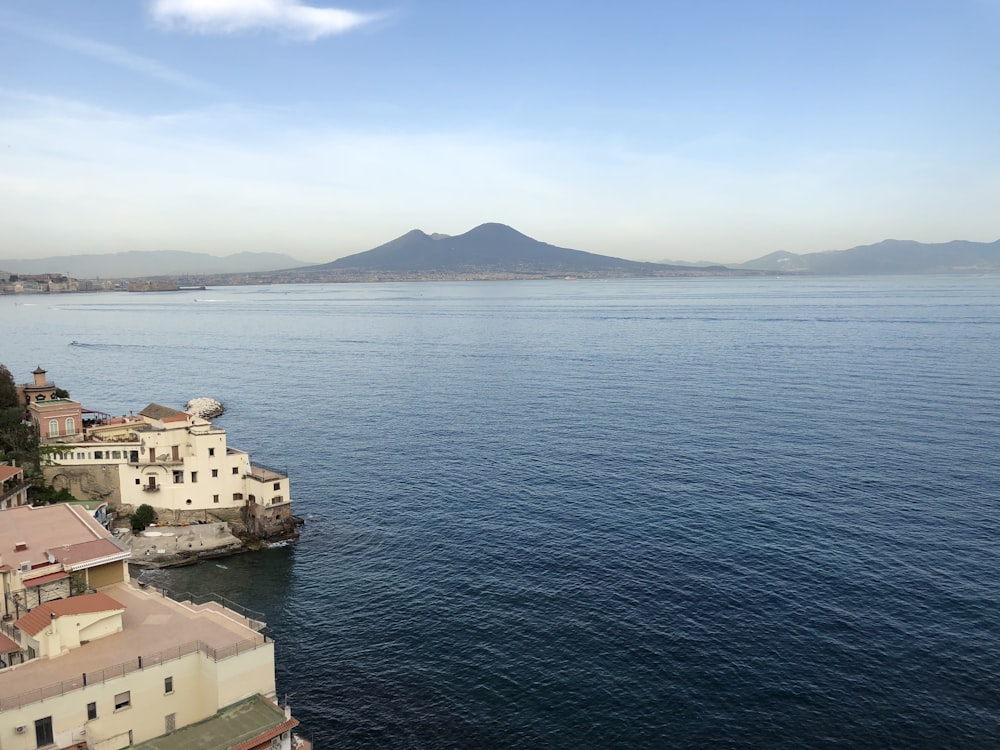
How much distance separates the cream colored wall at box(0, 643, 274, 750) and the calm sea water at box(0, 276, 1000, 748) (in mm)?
5763

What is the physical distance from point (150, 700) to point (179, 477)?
29176 millimetres

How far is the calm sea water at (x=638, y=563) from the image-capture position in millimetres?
29125

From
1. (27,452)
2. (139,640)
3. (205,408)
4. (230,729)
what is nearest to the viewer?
(230,729)

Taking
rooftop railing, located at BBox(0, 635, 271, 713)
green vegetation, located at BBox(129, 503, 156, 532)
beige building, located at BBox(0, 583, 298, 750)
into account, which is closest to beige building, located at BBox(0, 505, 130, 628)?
beige building, located at BBox(0, 583, 298, 750)

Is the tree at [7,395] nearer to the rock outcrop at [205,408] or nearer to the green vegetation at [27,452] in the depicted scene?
the green vegetation at [27,452]

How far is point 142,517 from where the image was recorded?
48.9m

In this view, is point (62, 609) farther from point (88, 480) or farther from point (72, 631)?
point (88, 480)

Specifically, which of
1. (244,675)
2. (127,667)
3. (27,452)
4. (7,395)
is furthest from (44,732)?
(7,395)

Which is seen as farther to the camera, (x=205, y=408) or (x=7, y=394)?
(x=205, y=408)

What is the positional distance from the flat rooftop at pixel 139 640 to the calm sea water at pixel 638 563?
583cm

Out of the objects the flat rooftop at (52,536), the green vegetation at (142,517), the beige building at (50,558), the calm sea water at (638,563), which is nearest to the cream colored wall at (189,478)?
the green vegetation at (142,517)

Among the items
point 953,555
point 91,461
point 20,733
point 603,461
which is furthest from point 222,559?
point 953,555

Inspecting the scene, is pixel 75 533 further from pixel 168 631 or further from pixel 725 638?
pixel 725 638

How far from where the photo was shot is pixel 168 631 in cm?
2589
